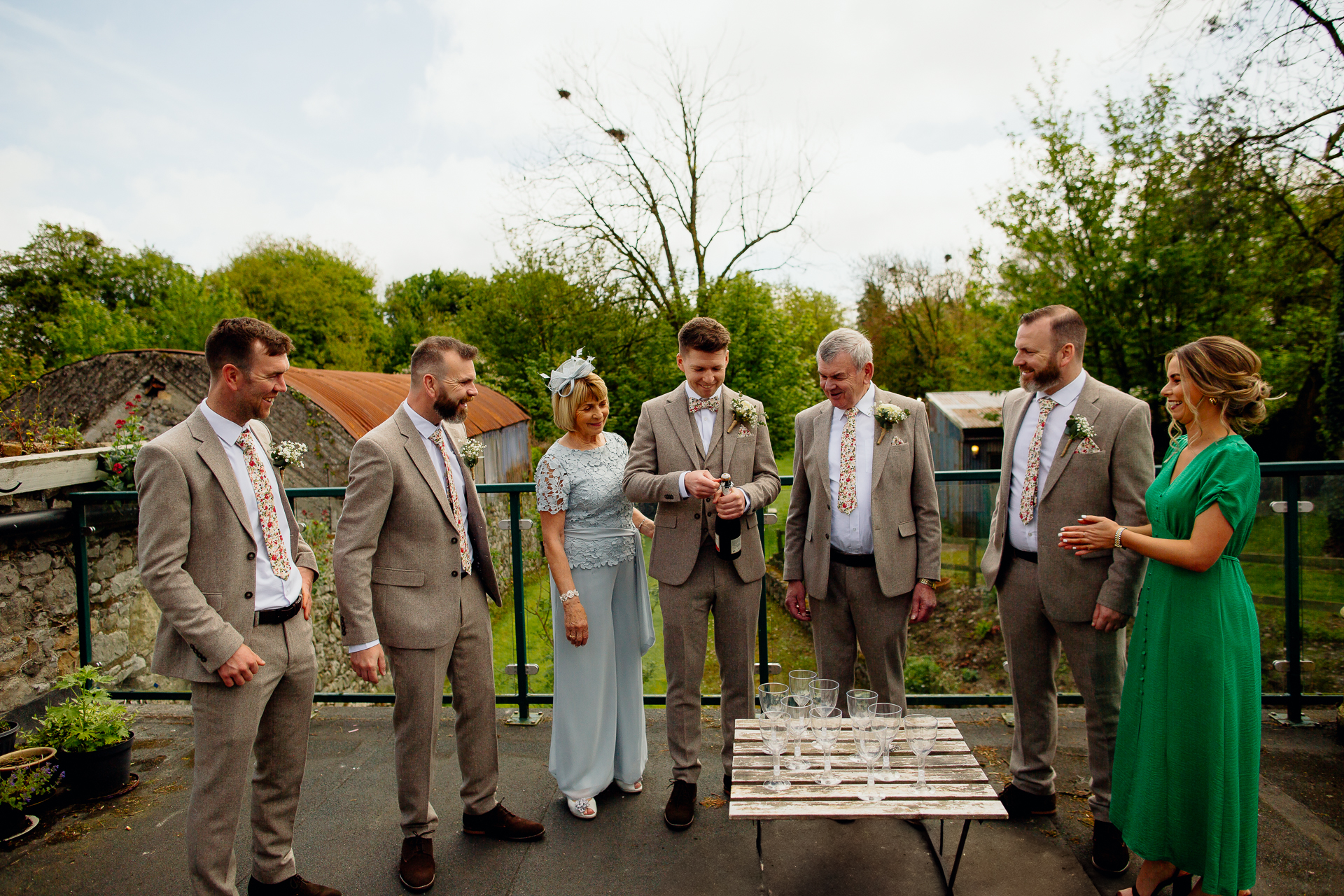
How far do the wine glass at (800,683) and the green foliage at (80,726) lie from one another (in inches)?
137

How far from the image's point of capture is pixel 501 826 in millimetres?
3293

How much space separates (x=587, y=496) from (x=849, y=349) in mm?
1341

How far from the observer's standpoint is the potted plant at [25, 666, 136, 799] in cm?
372

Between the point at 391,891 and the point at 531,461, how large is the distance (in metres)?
15.5

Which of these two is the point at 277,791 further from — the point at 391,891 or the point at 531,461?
the point at 531,461

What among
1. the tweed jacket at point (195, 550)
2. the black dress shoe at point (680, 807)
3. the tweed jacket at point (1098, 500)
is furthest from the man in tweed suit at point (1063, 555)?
the tweed jacket at point (195, 550)

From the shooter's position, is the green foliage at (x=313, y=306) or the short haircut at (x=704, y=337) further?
the green foliage at (x=313, y=306)

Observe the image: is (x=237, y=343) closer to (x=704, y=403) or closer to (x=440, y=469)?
(x=440, y=469)

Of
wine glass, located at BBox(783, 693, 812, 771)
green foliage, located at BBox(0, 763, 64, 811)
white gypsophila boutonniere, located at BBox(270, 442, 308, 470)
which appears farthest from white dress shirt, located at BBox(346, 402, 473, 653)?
green foliage, located at BBox(0, 763, 64, 811)

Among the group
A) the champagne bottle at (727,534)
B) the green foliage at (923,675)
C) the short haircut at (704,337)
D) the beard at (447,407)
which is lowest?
the green foliage at (923,675)

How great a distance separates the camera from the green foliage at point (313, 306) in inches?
1607

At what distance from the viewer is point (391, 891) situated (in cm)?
296

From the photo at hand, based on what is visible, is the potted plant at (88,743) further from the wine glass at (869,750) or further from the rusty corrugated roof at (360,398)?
the wine glass at (869,750)

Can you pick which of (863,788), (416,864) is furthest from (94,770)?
(863,788)
